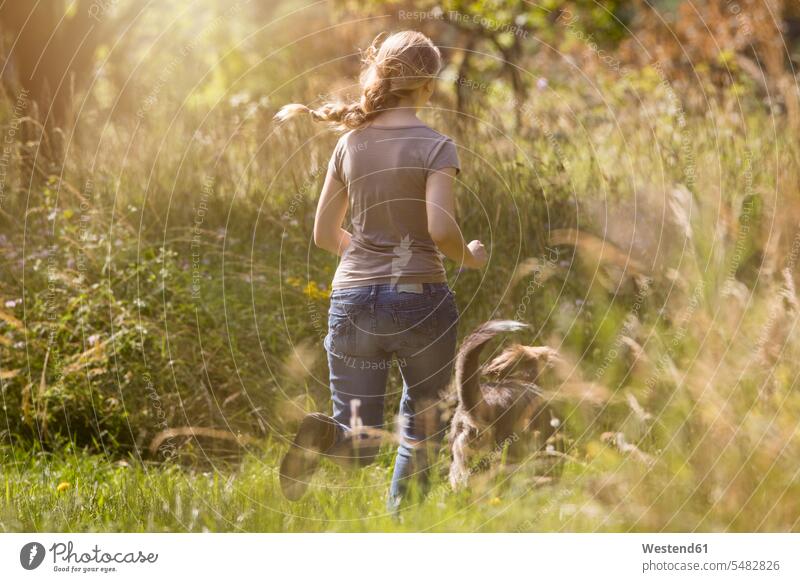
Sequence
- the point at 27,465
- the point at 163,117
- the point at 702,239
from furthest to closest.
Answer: the point at 163,117, the point at 27,465, the point at 702,239

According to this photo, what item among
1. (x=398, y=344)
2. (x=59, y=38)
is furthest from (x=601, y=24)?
(x=398, y=344)

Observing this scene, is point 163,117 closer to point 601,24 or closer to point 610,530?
point 610,530

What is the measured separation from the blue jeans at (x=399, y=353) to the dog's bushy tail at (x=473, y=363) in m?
0.07

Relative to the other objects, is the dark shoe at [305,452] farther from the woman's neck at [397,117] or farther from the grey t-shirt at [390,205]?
the woman's neck at [397,117]

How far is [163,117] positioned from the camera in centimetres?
558

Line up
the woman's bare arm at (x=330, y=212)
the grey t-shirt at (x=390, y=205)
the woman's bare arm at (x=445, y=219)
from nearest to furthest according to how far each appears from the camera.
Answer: the woman's bare arm at (x=445, y=219), the grey t-shirt at (x=390, y=205), the woman's bare arm at (x=330, y=212)

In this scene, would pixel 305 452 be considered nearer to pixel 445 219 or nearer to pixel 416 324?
pixel 416 324

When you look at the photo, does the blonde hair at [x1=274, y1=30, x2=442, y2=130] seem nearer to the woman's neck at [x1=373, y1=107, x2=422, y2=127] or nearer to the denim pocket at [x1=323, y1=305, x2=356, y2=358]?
the woman's neck at [x1=373, y1=107, x2=422, y2=127]

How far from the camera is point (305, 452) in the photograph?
350cm

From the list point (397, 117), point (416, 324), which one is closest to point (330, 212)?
point (397, 117)

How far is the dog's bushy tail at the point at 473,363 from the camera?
139 inches

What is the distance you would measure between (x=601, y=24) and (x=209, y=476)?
5650 mm

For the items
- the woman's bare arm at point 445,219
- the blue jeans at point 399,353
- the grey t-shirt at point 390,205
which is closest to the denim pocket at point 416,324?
the blue jeans at point 399,353

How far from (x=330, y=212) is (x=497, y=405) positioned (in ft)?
3.19
